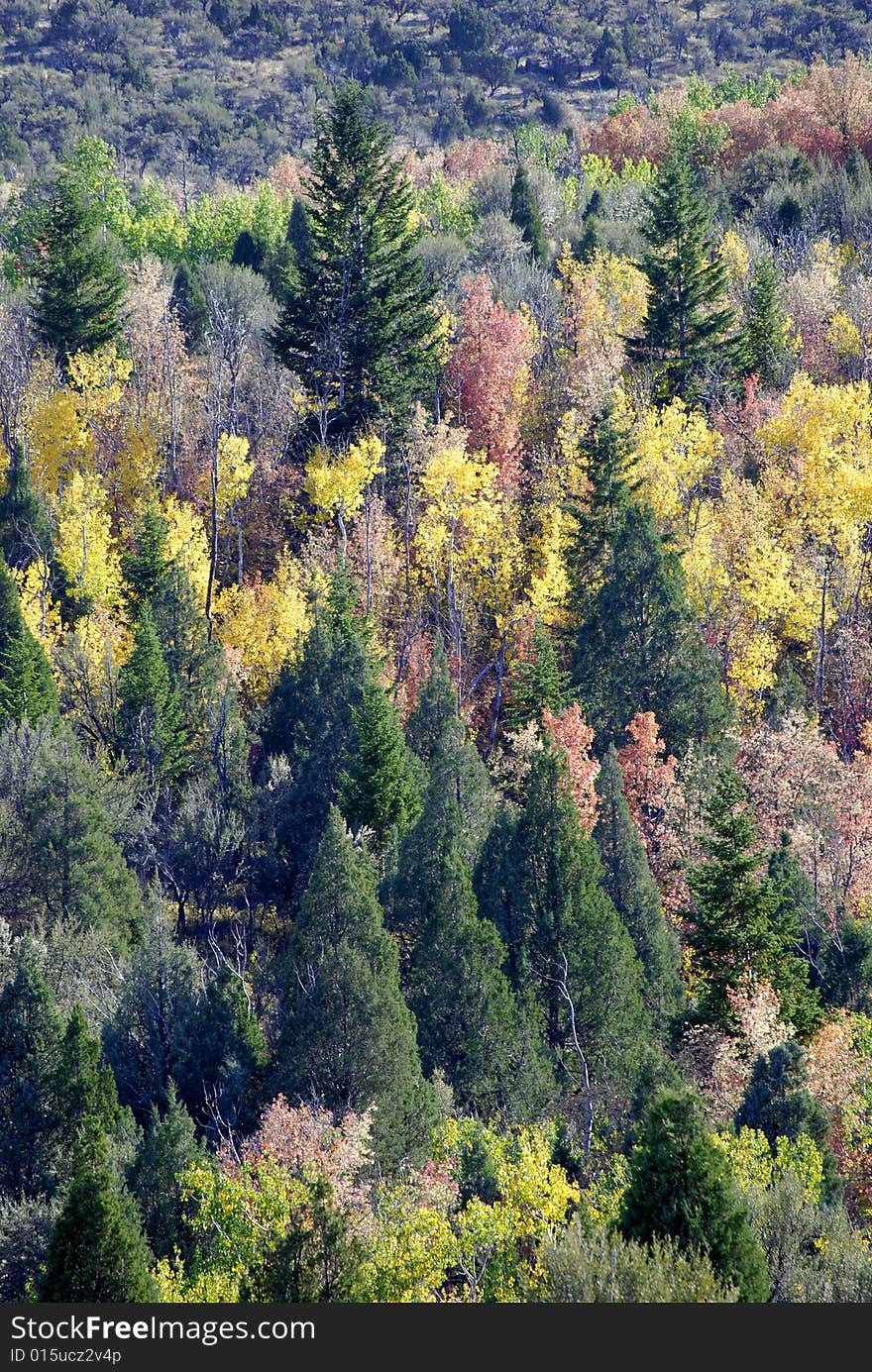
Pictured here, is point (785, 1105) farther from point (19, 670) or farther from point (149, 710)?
point (19, 670)

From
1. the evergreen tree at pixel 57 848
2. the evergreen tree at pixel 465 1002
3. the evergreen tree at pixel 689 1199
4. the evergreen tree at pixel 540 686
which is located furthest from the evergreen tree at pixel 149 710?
the evergreen tree at pixel 689 1199

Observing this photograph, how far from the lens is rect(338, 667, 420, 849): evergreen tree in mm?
51500

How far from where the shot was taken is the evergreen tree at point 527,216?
9081 cm

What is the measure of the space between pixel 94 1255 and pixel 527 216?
77285 millimetres

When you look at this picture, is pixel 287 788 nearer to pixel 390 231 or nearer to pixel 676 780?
pixel 676 780

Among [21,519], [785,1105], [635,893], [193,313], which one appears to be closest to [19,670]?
[21,519]

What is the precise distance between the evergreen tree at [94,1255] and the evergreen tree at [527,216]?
230 ft

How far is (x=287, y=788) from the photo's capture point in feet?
187

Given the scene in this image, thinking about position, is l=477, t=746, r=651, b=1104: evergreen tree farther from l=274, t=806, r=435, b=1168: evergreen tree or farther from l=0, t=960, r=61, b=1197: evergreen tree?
l=0, t=960, r=61, b=1197: evergreen tree

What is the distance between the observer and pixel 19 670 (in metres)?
57.6

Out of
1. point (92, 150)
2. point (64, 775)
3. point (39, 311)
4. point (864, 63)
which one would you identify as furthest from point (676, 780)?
point (864, 63)

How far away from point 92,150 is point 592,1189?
86.3 m

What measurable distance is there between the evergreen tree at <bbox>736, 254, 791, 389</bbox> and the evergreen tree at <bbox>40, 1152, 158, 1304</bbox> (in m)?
57.0

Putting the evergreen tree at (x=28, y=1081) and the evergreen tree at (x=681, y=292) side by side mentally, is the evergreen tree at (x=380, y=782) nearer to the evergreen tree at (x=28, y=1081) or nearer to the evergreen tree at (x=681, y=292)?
the evergreen tree at (x=28, y=1081)
